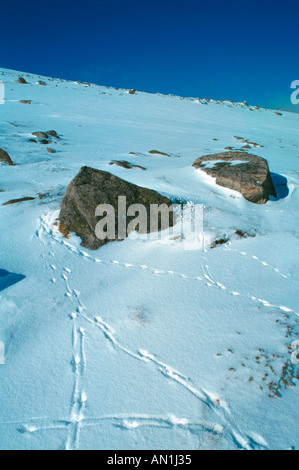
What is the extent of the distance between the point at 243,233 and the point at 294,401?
9.89 ft

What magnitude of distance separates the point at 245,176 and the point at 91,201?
12.4 feet

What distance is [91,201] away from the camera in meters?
4.49

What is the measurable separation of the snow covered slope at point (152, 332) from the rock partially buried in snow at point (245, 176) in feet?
0.82

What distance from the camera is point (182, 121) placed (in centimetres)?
1925

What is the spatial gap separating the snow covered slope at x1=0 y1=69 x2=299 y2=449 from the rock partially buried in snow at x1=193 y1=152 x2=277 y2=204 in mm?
249

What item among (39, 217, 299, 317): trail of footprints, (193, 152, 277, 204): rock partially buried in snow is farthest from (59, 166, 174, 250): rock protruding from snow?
(193, 152, 277, 204): rock partially buried in snow

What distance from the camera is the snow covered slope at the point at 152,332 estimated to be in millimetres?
1986

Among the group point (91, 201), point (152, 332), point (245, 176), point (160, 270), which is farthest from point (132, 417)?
point (245, 176)

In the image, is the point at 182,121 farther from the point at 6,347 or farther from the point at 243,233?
the point at 6,347

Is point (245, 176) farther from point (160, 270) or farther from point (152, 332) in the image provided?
point (152, 332)

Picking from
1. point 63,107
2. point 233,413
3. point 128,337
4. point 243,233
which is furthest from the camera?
point 63,107

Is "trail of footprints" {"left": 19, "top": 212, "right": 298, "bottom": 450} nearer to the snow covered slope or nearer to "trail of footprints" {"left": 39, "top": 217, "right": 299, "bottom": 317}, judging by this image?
the snow covered slope

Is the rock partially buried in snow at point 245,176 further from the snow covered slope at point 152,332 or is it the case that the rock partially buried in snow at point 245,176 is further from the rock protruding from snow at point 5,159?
the rock protruding from snow at point 5,159

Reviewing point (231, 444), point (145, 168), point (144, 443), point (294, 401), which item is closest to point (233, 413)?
point (231, 444)
